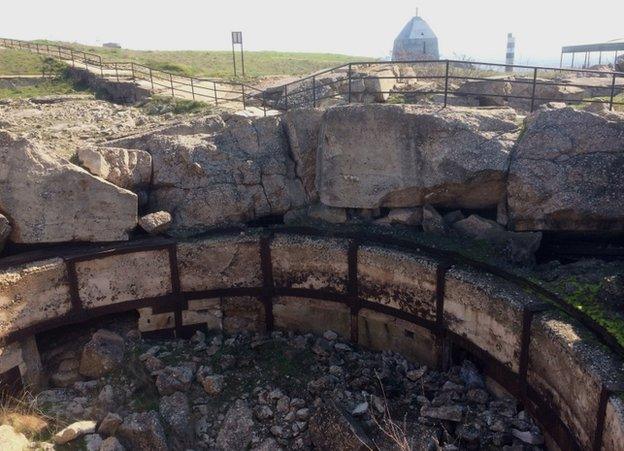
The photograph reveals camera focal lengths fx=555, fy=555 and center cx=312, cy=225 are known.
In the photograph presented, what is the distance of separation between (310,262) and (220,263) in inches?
56.3

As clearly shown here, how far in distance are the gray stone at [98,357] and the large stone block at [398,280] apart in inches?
148

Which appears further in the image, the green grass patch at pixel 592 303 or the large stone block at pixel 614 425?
the green grass patch at pixel 592 303

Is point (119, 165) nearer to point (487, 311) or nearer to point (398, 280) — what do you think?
point (398, 280)

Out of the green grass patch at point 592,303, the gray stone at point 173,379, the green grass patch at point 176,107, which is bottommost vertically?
the gray stone at point 173,379

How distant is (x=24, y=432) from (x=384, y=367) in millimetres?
4774

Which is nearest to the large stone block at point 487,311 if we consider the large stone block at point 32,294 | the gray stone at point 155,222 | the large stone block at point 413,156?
the large stone block at point 413,156

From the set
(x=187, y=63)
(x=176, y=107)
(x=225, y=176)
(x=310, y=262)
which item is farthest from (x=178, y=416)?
(x=187, y=63)

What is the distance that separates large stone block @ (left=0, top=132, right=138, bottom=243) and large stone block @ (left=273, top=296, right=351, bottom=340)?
109 inches

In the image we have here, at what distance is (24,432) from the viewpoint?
6.87m

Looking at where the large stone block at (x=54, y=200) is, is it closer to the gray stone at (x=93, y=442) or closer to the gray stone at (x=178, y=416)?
the gray stone at (x=178, y=416)

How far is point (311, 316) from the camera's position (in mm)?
9117

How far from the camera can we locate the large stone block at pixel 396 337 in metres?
8.14

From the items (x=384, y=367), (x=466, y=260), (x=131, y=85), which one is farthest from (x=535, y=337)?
(x=131, y=85)

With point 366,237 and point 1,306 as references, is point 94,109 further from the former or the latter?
point 366,237
